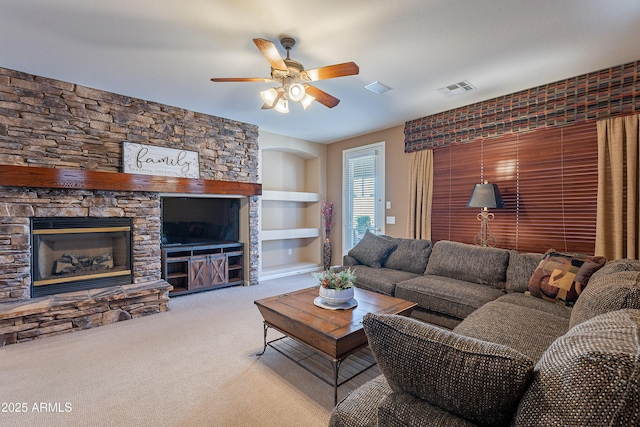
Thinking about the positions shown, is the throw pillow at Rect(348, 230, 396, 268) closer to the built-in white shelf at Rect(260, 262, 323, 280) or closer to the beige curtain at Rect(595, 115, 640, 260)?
the built-in white shelf at Rect(260, 262, 323, 280)

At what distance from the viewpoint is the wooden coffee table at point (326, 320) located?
200 centimetres

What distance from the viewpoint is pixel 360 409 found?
46.3 inches

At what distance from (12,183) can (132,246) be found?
52.2 inches

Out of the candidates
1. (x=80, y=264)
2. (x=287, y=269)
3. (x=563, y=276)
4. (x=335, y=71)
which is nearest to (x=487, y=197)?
(x=563, y=276)

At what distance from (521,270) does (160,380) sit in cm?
334

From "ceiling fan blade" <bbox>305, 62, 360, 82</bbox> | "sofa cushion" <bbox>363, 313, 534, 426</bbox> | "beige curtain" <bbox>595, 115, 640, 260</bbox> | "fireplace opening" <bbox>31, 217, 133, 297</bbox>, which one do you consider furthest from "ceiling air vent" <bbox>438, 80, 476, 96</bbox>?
"fireplace opening" <bbox>31, 217, 133, 297</bbox>

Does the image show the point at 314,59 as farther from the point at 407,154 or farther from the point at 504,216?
the point at 504,216

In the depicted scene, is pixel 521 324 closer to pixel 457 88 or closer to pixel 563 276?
pixel 563 276

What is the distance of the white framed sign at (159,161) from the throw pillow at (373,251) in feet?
8.65

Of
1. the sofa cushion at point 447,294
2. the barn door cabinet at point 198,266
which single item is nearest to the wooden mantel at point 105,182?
the barn door cabinet at point 198,266

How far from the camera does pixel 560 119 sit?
3.40 meters

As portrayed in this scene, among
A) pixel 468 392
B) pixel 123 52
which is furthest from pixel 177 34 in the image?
pixel 468 392

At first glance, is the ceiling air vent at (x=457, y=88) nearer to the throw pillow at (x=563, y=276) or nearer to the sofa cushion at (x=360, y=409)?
the throw pillow at (x=563, y=276)

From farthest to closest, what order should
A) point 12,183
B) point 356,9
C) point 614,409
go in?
point 12,183 → point 356,9 → point 614,409
